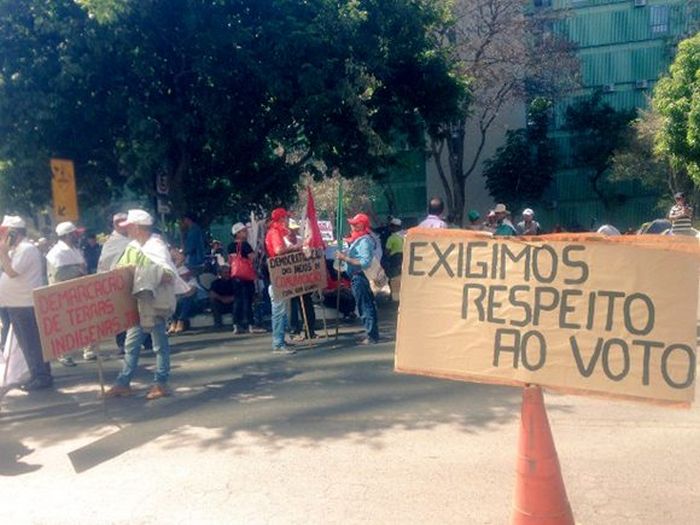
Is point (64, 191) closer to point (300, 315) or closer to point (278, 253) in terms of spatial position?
point (278, 253)

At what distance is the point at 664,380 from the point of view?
4.24m

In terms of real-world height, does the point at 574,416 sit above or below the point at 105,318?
below

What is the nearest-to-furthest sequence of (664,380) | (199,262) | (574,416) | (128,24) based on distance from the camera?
(664,380) → (574,416) → (128,24) → (199,262)

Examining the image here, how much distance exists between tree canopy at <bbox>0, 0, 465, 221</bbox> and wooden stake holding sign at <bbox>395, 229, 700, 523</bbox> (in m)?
8.08

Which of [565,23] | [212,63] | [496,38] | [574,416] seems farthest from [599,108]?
[574,416]

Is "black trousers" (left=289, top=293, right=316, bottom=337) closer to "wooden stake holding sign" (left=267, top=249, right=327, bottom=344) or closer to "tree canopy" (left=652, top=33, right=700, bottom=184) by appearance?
"wooden stake holding sign" (left=267, top=249, right=327, bottom=344)

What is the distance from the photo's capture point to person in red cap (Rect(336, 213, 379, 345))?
9812 mm

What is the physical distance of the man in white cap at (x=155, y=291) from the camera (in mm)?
7637

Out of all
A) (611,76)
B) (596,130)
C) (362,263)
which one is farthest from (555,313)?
(611,76)

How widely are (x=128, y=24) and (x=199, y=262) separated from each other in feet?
12.8

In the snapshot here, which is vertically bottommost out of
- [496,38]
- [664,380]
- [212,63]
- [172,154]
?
[664,380]

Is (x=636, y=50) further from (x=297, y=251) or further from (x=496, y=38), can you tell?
(x=297, y=251)

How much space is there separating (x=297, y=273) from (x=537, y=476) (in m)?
6.48

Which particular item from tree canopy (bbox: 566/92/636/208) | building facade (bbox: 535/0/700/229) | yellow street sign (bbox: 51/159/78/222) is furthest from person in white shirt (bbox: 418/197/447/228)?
building facade (bbox: 535/0/700/229)
